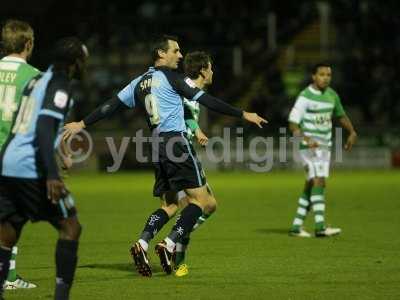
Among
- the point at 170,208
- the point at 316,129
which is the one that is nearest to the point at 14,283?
the point at 170,208

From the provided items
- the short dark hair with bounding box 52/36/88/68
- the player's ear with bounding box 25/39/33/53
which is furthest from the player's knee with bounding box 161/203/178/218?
the short dark hair with bounding box 52/36/88/68

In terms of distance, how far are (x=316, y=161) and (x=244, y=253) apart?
8.90 feet

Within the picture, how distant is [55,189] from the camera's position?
7105 mm

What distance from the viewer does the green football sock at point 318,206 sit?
44.3 ft

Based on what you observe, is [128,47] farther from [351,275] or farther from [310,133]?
[351,275]

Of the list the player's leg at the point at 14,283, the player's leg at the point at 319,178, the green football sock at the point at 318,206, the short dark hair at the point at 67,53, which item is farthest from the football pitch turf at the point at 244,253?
the short dark hair at the point at 67,53

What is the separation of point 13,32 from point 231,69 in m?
25.9

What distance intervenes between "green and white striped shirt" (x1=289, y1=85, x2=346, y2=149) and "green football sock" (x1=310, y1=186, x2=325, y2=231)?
63 centimetres

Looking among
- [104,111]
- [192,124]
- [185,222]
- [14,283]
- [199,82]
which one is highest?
[199,82]

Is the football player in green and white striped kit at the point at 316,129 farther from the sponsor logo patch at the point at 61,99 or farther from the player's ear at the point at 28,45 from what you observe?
the sponsor logo patch at the point at 61,99

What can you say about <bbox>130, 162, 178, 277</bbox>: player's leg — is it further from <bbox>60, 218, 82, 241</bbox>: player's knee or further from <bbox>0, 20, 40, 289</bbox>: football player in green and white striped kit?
<bbox>60, 218, 82, 241</bbox>: player's knee

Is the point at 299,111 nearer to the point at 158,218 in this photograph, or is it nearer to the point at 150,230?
the point at 158,218

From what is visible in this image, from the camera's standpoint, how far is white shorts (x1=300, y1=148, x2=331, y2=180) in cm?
1375

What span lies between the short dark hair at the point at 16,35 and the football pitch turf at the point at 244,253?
2.09m
